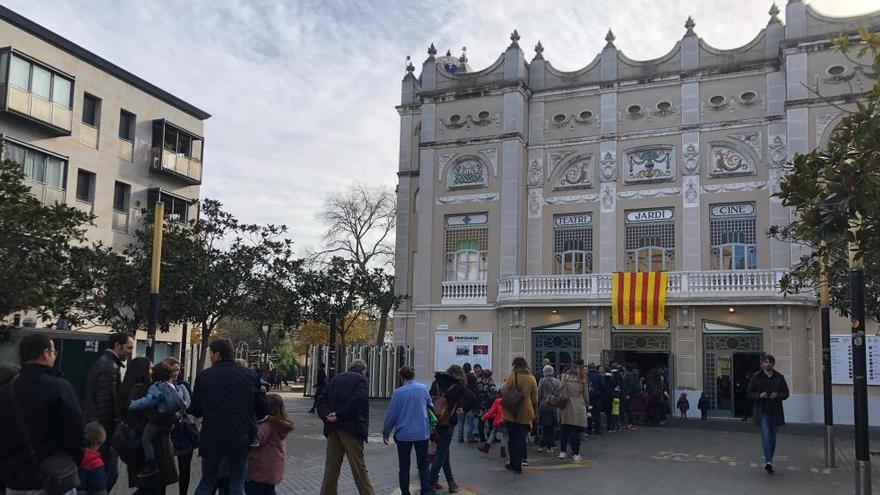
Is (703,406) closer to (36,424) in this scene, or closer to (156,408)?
(156,408)

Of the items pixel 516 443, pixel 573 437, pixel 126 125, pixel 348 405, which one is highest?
pixel 126 125

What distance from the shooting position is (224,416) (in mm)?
8258

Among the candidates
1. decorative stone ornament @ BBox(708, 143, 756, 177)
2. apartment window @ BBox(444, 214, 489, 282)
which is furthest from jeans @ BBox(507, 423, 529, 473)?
apartment window @ BBox(444, 214, 489, 282)

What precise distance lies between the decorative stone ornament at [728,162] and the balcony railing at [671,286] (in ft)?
12.7

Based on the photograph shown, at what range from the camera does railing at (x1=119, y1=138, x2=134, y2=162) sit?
1334 inches

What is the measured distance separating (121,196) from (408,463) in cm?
2731

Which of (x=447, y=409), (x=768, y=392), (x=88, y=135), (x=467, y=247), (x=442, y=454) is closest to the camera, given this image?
(x=442, y=454)

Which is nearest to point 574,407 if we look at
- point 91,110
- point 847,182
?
point 847,182

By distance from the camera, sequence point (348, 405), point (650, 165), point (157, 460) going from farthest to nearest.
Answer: point (650, 165)
point (348, 405)
point (157, 460)

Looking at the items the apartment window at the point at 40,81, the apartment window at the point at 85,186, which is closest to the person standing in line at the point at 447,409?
the apartment window at the point at 40,81

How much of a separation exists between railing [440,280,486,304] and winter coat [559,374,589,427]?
55.6 ft

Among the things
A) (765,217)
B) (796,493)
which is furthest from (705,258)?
(796,493)

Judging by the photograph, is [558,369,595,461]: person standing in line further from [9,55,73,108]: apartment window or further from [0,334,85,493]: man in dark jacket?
[9,55,73,108]: apartment window

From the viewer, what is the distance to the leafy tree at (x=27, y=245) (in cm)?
1491
